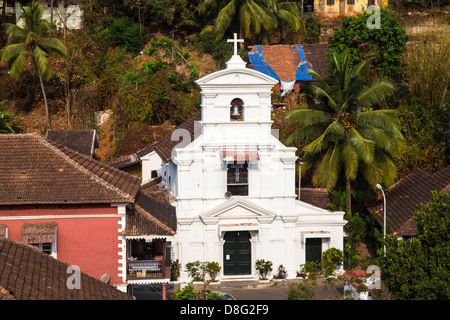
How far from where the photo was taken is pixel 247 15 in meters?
48.0

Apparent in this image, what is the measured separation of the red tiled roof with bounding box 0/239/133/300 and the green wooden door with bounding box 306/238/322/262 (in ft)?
46.2

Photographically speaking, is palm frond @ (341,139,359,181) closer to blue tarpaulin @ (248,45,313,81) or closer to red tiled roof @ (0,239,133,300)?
blue tarpaulin @ (248,45,313,81)

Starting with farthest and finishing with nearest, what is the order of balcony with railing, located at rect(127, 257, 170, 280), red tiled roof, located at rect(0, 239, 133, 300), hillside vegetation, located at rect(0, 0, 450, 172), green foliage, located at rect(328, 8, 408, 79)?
1. hillside vegetation, located at rect(0, 0, 450, 172)
2. green foliage, located at rect(328, 8, 408, 79)
3. balcony with railing, located at rect(127, 257, 170, 280)
4. red tiled roof, located at rect(0, 239, 133, 300)

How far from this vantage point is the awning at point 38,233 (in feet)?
87.9

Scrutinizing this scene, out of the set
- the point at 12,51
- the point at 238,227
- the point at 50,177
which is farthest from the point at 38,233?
the point at 12,51

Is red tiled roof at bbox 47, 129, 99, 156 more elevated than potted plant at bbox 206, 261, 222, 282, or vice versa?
red tiled roof at bbox 47, 129, 99, 156

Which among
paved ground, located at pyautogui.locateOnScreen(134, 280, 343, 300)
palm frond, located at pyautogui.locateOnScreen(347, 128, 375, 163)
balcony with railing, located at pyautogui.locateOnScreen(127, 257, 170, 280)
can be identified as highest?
palm frond, located at pyautogui.locateOnScreen(347, 128, 375, 163)

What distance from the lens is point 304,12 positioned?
58750 mm

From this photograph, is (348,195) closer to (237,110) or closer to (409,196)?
(409,196)

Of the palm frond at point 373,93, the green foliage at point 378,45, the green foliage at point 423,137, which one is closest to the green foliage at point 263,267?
the palm frond at point 373,93

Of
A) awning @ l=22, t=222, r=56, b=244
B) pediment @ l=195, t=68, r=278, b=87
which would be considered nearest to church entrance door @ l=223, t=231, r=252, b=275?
pediment @ l=195, t=68, r=278, b=87

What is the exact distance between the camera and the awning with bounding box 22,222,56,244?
26.8m

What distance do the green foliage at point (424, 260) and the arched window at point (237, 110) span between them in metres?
11.1

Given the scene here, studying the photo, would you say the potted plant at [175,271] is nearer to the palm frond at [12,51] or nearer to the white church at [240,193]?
the white church at [240,193]
